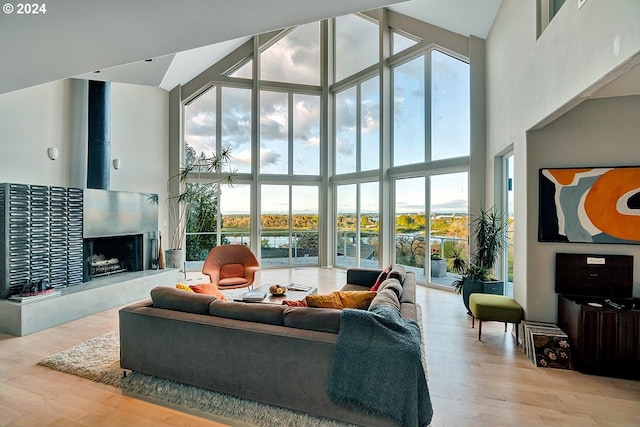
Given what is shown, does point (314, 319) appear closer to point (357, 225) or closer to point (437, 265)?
point (437, 265)

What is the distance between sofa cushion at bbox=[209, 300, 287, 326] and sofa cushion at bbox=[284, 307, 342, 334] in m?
0.08

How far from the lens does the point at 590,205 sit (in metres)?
3.39

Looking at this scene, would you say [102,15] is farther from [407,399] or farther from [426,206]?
[426,206]

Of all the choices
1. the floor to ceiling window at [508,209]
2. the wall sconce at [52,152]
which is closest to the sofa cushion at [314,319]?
the floor to ceiling window at [508,209]

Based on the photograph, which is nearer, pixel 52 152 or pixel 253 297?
pixel 253 297

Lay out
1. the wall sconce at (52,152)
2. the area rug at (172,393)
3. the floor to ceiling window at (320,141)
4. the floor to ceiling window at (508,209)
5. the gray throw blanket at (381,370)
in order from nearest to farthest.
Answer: the gray throw blanket at (381,370) < the area rug at (172,393) < the floor to ceiling window at (508,209) < the wall sconce at (52,152) < the floor to ceiling window at (320,141)

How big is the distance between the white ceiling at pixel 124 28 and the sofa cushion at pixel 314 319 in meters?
2.01

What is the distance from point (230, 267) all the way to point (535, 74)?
5.12 meters

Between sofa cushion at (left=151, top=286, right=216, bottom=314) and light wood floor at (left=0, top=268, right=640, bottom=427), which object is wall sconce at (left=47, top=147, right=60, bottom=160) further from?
sofa cushion at (left=151, top=286, right=216, bottom=314)

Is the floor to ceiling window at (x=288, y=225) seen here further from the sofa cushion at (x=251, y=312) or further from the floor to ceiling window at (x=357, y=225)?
the sofa cushion at (x=251, y=312)

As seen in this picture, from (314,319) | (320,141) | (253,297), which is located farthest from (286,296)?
(320,141)

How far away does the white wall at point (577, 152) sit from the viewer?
10.8ft

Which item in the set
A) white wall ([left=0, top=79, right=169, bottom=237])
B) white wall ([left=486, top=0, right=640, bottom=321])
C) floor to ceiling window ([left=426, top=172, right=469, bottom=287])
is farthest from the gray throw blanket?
white wall ([left=0, top=79, right=169, bottom=237])

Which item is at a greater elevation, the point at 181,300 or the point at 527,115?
the point at 527,115
